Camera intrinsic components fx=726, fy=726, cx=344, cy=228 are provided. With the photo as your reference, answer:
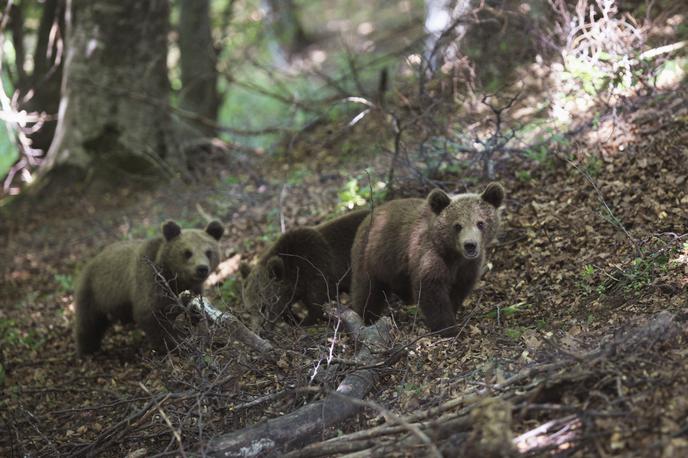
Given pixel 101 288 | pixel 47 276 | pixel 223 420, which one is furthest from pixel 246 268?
pixel 47 276

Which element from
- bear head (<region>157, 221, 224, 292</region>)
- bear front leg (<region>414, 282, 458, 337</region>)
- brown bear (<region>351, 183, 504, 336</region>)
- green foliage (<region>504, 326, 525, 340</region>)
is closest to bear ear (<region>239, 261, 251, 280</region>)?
bear head (<region>157, 221, 224, 292</region>)

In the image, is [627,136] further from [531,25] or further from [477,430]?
[477,430]

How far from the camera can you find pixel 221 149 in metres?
14.5

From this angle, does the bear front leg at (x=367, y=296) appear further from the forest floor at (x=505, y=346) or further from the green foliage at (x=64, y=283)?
the green foliage at (x=64, y=283)

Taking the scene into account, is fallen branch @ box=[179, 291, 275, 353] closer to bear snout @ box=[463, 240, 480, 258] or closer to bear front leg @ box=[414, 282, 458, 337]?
Result: bear front leg @ box=[414, 282, 458, 337]

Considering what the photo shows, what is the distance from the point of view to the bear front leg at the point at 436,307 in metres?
6.88

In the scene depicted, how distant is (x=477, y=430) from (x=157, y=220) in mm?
8853

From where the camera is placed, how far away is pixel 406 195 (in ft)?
30.7

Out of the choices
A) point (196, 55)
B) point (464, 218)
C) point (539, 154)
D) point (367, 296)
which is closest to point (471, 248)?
point (464, 218)

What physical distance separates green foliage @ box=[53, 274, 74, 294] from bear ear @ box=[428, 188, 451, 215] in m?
6.44

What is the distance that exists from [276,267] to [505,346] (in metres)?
3.19

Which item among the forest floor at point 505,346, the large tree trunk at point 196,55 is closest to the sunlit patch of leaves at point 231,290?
the forest floor at point 505,346

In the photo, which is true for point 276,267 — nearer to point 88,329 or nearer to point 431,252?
point 431,252

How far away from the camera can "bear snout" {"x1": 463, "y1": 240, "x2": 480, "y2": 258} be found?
6.71 meters
